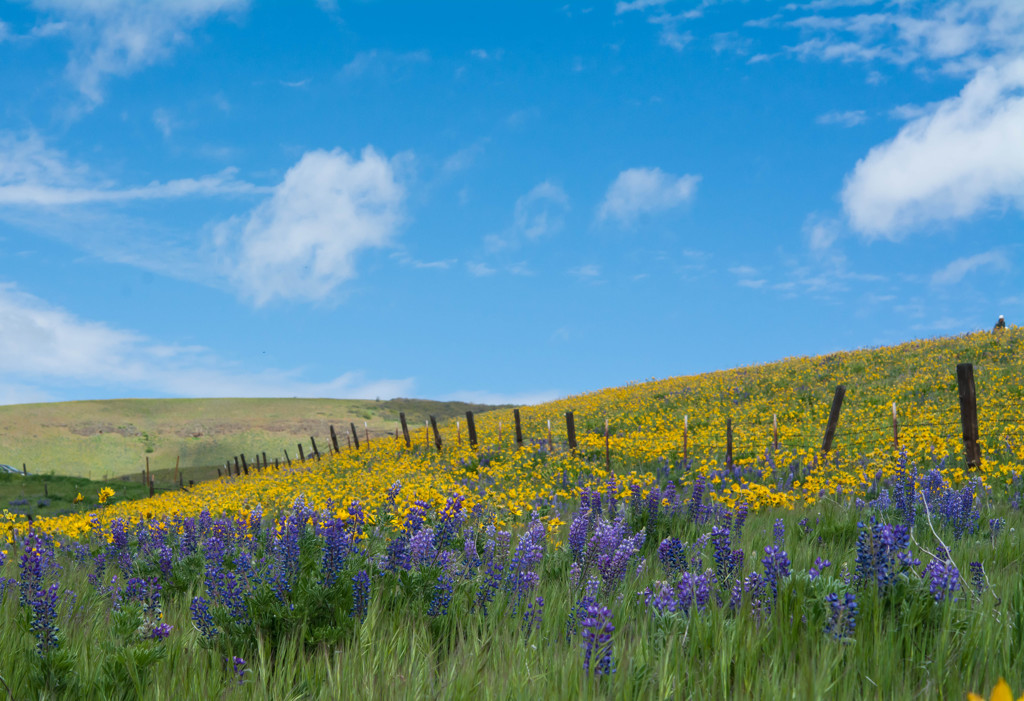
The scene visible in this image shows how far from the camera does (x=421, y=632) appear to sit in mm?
3256

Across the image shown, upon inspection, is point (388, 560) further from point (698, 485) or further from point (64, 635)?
point (698, 485)

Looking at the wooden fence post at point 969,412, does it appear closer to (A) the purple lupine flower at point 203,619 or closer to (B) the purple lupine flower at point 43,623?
(A) the purple lupine flower at point 203,619

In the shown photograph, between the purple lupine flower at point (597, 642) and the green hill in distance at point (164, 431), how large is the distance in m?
63.8

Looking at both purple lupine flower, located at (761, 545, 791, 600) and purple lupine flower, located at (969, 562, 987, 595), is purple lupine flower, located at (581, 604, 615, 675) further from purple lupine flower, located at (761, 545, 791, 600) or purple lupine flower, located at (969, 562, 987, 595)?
purple lupine flower, located at (969, 562, 987, 595)

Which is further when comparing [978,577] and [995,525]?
[995,525]

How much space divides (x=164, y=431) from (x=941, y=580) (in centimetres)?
9287

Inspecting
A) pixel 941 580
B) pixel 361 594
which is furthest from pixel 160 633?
pixel 941 580

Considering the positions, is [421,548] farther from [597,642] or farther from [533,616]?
[597,642]

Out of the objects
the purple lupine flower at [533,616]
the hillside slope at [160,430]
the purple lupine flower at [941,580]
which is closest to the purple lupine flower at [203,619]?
the purple lupine flower at [533,616]

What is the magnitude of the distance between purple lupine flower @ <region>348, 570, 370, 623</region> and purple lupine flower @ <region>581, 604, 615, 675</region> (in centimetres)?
143

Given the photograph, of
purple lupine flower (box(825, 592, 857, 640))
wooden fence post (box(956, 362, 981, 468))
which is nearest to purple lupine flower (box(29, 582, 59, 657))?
purple lupine flower (box(825, 592, 857, 640))

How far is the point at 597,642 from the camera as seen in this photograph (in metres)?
2.71

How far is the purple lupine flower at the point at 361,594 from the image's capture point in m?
3.55

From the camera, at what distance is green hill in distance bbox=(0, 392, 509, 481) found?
68938mm
